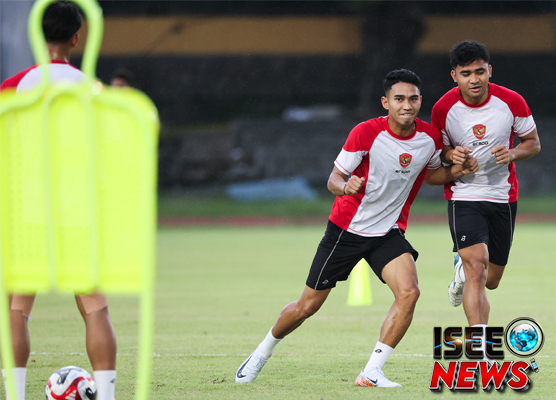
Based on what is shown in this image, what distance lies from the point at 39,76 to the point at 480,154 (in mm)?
3175

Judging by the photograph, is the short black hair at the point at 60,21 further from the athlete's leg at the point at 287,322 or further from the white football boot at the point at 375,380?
the white football boot at the point at 375,380

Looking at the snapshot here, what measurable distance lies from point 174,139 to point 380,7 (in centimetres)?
1075

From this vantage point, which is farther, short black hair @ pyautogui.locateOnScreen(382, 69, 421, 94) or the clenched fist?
short black hair @ pyautogui.locateOnScreen(382, 69, 421, 94)

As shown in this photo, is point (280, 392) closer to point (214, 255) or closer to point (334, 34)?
point (214, 255)

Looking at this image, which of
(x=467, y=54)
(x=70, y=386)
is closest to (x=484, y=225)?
(x=467, y=54)

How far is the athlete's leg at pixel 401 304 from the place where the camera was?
4.91 m

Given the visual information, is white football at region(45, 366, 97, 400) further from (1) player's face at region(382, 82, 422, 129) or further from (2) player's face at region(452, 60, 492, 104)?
(2) player's face at region(452, 60, 492, 104)

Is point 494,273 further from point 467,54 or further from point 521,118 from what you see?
point 467,54

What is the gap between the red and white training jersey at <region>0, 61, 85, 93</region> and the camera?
11.7 ft

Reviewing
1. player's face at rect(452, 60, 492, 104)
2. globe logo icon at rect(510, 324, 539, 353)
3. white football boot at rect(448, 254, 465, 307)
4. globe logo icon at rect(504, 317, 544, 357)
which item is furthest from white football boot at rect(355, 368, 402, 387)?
player's face at rect(452, 60, 492, 104)

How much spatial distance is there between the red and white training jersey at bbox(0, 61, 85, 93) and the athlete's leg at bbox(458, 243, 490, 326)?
119 inches

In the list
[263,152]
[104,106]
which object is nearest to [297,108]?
[263,152]

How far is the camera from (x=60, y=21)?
3.64m

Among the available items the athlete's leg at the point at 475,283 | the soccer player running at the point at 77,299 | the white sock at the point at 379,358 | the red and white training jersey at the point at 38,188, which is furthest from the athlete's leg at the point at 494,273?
the red and white training jersey at the point at 38,188
